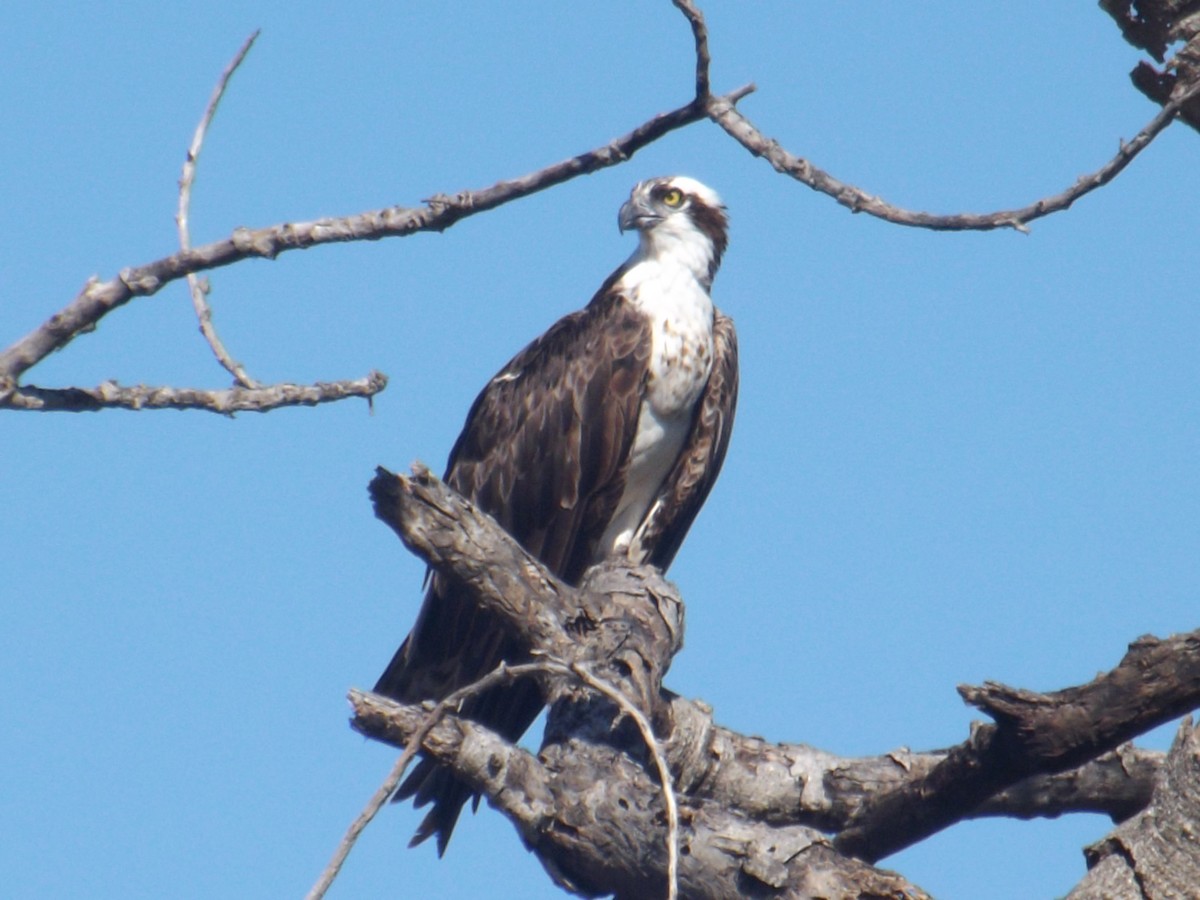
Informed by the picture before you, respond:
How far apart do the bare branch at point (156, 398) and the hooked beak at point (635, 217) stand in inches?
177

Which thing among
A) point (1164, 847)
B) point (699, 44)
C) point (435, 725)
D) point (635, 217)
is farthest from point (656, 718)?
point (635, 217)

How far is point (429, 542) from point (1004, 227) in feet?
5.84

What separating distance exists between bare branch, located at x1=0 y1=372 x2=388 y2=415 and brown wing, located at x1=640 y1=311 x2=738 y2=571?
3.75 metres

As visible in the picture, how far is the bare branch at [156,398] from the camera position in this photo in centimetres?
317

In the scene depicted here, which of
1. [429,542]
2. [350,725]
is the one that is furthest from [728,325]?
[350,725]

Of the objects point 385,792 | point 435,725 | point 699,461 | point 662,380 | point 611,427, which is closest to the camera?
point 385,792

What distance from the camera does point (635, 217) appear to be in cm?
796

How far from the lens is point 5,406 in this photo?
123 inches

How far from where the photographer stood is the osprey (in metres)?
6.88

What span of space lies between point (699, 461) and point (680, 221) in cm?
146

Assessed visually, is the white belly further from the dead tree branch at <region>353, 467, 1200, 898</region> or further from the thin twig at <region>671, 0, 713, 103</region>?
the thin twig at <region>671, 0, 713, 103</region>

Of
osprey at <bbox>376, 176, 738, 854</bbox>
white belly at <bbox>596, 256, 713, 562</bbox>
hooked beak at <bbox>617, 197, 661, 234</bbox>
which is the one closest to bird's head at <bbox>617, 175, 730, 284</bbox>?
hooked beak at <bbox>617, 197, 661, 234</bbox>

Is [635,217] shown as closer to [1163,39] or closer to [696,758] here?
[696,758]

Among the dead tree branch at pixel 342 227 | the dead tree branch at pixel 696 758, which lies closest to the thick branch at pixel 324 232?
the dead tree branch at pixel 342 227
